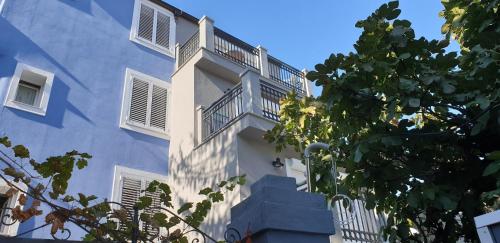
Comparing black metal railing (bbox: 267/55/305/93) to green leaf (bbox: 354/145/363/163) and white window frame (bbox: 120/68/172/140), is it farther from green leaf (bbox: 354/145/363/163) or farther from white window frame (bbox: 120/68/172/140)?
green leaf (bbox: 354/145/363/163)

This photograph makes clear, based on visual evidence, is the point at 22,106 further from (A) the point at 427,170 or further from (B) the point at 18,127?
(A) the point at 427,170

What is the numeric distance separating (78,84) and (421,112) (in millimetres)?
8059

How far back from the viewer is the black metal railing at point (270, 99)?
884cm

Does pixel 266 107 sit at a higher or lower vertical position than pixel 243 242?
Result: higher

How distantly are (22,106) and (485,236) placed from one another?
28.9 feet

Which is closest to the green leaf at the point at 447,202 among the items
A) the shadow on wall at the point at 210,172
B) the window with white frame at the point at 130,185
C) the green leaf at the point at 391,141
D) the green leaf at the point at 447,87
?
the green leaf at the point at 391,141

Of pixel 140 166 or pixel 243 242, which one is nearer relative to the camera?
pixel 243 242

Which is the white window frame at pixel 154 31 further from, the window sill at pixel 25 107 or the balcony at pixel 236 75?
the window sill at pixel 25 107

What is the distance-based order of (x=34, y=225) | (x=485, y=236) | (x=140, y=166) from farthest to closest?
(x=140, y=166) < (x=34, y=225) < (x=485, y=236)

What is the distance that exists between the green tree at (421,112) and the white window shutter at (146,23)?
9048 mm

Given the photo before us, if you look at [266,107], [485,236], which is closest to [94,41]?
[266,107]

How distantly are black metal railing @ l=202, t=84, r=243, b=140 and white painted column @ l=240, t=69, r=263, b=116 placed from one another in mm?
248

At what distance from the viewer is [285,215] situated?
131 inches

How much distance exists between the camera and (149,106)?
421 inches
